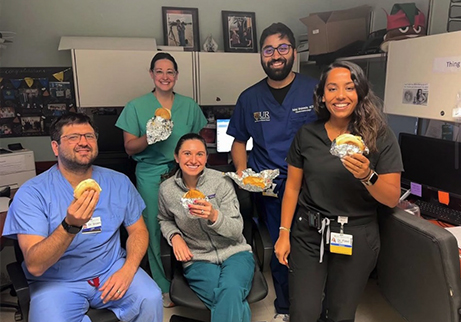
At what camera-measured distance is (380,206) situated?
1.61 meters

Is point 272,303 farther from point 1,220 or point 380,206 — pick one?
point 1,220

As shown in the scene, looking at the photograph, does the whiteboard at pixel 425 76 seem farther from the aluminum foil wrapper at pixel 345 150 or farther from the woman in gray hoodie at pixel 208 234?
the woman in gray hoodie at pixel 208 234

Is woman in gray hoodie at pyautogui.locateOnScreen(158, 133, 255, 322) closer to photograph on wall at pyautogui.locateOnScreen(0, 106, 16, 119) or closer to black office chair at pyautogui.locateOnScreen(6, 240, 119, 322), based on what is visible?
black office chair at pyautogui.locateOnScreen(6, 240, 119, 322)

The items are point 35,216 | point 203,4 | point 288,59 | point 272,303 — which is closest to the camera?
point 35,216

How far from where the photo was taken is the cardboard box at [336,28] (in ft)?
8.64

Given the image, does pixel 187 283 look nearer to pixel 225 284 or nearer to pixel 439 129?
pixel 225 284

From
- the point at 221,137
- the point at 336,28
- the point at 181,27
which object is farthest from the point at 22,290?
the point at 336,28

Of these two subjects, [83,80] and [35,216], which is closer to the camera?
[35,216]

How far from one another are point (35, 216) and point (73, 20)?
1982 mm

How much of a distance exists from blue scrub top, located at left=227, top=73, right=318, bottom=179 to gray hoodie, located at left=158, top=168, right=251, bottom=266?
0.93 ft

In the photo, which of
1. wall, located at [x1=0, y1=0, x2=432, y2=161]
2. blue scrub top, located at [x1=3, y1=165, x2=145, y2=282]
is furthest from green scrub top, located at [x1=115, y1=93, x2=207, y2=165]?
wall, located at [x1=0, y1=0, x2=432, y2=161]

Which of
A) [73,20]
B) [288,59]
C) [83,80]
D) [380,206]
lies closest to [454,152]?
[380,206]

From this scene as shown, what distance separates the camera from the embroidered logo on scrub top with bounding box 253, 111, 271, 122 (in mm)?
2014

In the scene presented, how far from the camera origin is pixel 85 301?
5.20 ft
